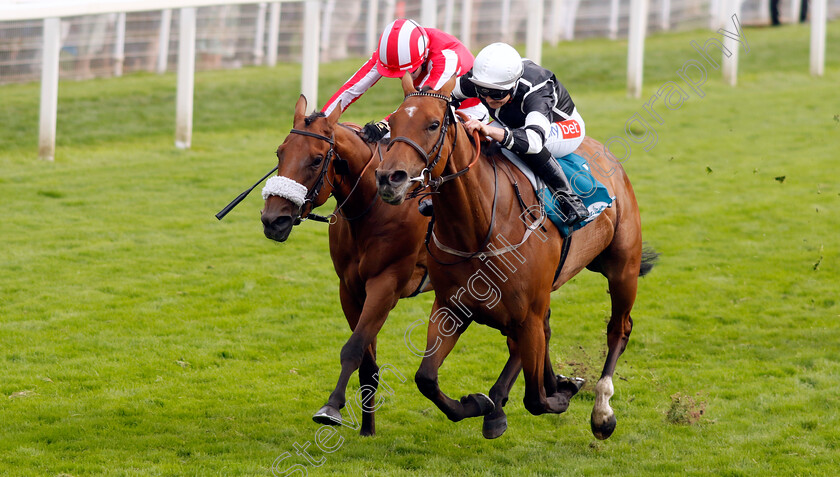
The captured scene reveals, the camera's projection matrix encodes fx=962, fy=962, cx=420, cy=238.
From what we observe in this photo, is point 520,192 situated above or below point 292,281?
above

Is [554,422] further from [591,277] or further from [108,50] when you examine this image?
[108,50]

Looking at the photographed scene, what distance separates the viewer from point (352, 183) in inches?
215

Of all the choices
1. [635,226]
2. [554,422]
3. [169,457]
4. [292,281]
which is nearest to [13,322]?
[292,281]

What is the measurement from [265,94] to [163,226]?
6867 millimetres

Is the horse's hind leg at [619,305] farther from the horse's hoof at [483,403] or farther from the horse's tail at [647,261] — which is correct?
the horse's hoof at [483,403]

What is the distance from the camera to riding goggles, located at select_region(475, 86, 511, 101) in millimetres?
4855

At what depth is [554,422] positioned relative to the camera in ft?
20.5

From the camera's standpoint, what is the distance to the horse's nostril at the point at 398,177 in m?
3.95

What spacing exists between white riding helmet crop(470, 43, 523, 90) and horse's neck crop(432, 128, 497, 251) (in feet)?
1.24

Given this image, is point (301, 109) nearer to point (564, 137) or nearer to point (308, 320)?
point (564, 137)

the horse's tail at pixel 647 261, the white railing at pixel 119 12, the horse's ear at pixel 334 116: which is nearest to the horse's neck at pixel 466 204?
the horse's ear at pixel 334 116

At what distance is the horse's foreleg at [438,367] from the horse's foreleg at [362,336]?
35 centimetres

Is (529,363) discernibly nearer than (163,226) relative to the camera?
Yes

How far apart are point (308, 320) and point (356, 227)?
121 inches
